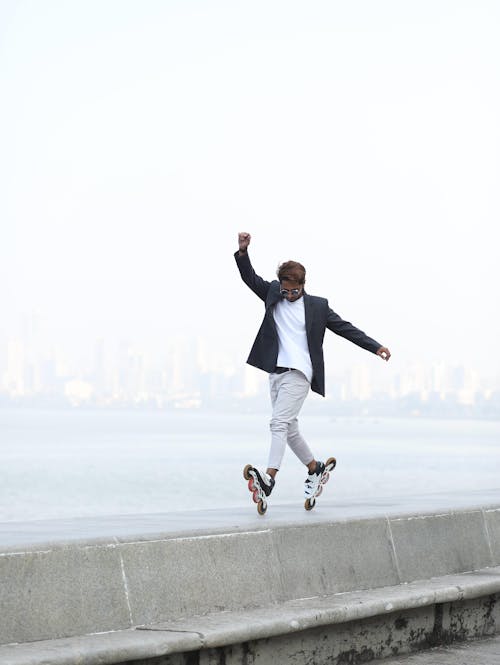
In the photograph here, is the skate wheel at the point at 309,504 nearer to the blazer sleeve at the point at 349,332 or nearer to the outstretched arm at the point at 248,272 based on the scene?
the blazer sleeve at the point at 349,332

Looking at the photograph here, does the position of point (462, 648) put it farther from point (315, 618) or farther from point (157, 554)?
point (157, 554)

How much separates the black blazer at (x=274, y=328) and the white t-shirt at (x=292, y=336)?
39 millimetres

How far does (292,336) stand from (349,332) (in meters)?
0.45

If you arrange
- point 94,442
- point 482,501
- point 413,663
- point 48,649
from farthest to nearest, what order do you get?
point 94,442
point 482,501
point 413,663
point 48,649

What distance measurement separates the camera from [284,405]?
27.6 feet

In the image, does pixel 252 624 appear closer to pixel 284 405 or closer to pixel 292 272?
pixel 284 405

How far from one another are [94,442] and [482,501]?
141 meters

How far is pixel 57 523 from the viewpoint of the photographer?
24.3 feet

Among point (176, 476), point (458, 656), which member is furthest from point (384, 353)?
point (176, 476)

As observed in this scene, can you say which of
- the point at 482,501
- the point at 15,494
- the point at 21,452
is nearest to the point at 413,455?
the point at 21,452

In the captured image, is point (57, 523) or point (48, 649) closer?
point (48, 649)

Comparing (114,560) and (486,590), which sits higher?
(114,560)

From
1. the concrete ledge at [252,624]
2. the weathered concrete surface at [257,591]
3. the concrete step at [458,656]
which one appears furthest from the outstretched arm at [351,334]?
the concrete step at [458,656]

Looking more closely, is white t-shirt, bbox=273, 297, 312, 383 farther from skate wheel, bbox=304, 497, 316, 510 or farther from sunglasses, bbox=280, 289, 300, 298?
skate wheel, bbox=304, 497, 316, 510
